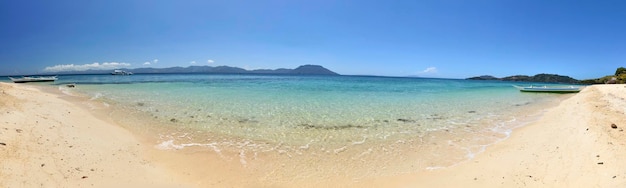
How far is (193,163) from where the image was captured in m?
7.17

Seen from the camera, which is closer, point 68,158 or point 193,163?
point 68,158

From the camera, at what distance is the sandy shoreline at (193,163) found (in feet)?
17.7

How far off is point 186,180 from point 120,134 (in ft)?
16.8

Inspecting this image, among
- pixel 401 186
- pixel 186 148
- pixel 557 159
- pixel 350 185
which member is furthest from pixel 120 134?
pixel 557 159

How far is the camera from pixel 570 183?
5.48 meters

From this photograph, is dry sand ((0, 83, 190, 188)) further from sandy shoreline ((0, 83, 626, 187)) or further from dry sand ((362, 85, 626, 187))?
dry sand ((362, 85, 626, 187))

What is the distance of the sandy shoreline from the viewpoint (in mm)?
5406

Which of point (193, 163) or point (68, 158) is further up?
point (68, 158)

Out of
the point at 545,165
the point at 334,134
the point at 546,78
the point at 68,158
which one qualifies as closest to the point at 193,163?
the point at 68,158

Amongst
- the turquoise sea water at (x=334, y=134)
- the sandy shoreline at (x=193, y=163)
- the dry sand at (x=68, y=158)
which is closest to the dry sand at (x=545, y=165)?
the sandy shoreline at (x=193, y=163)

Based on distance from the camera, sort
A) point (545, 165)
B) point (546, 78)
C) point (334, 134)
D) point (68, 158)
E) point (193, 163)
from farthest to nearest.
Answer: point (546, 78) < point (334, 134) < point (193, 163) < point (545, 165) < point (68, 158)

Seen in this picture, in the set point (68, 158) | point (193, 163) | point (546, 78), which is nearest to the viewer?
point (68, 158)

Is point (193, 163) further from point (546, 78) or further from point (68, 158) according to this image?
point (546, 78)

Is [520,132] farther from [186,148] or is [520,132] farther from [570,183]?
[186,148]
